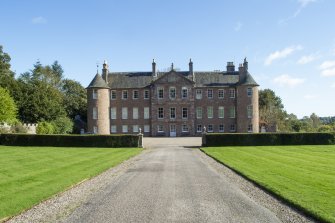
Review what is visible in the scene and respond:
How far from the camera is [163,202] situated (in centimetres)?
1087

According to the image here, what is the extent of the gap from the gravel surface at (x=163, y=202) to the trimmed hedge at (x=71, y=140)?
2152 cm

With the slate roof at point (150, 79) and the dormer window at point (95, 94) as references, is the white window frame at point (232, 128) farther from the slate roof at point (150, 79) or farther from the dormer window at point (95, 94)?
the dormer window at point (95, 94)

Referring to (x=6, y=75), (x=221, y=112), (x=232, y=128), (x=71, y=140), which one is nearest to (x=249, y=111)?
(x=232, y=128)

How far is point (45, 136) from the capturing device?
38531mm

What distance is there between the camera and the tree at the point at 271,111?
74.8 metres

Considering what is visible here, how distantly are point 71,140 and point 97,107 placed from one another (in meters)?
23.7

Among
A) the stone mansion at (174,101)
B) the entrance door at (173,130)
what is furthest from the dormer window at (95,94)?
the entrance door at (173,130)

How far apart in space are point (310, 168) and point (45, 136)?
90.9 feet

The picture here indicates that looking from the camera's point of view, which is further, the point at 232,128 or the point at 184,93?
the point at 232,128

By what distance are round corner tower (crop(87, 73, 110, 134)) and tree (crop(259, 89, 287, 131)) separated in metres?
28.7

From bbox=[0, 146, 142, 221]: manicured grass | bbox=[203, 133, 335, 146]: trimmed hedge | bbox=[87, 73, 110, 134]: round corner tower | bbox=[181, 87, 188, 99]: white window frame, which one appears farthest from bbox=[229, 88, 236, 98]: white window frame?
bbox=[0, 146, 142, 221]: manicured grass

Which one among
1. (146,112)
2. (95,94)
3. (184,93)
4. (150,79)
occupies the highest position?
(150,79)

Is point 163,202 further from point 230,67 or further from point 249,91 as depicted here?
point 230,67

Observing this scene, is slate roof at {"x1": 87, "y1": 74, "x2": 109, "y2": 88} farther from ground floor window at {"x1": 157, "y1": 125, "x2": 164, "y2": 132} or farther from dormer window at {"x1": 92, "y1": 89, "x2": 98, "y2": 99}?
ground floor window at {"x1": 157, "y1": 125, "x2": 164, "y2": 132}
